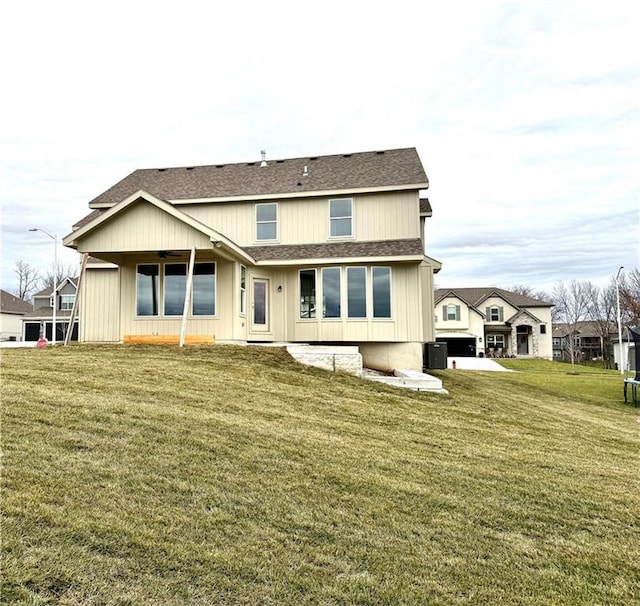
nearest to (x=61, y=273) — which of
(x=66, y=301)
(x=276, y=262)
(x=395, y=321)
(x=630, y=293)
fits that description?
(x=66, y=301)

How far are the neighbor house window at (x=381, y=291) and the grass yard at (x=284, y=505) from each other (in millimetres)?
6792

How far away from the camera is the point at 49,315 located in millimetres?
39594

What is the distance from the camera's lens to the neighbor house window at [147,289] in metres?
15.0

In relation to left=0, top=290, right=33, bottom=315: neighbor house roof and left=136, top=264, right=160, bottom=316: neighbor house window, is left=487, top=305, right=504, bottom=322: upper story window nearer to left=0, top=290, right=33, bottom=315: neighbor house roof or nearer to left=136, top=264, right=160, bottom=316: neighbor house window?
left=136, top=264, right=160, bottom=316: neighbor house window

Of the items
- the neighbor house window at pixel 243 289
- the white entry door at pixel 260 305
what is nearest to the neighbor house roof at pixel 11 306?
the white entry door at pixel 260 305

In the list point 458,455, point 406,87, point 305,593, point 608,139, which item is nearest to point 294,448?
point 458,455

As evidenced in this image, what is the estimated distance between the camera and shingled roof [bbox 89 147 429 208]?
16.2m

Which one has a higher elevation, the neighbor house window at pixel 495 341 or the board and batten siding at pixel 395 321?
the board and batten siding at pixel 395 321

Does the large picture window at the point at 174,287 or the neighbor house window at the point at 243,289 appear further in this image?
the neighbor house window at the point at 243,289

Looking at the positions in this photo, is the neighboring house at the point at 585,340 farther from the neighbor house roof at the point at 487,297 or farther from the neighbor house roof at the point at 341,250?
the neighbor house roof at the point at 341,250

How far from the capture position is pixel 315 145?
24875 millimetres

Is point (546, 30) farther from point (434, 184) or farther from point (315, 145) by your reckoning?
point (315, 145)

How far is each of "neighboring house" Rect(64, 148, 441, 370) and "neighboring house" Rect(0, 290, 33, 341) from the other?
33.4m

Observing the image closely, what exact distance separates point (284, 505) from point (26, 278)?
6800 centimetres
